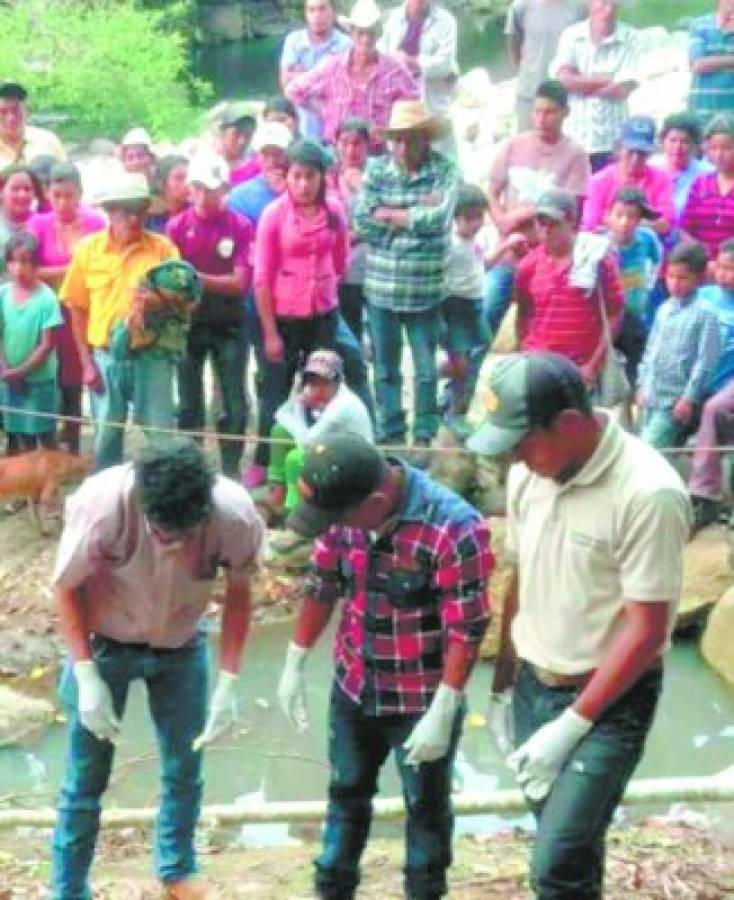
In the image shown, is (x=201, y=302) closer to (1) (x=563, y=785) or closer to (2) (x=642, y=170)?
(2) (x=642, y=170)

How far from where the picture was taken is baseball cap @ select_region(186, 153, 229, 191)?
26.4 ft

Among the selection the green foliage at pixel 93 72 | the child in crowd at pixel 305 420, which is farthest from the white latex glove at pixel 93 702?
the green foliage at pixel 93 72

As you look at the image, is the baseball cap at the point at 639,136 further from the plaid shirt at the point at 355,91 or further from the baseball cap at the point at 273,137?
the baseball cap at the point at 273,137

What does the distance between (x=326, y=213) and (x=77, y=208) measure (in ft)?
4.38

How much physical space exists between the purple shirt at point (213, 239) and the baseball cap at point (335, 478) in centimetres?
422

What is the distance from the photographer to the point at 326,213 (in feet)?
26.2

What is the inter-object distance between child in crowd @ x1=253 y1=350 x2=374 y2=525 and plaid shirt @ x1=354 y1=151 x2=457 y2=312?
1.87ft

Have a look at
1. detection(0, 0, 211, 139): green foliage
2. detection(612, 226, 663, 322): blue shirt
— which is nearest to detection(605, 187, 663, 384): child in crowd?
detection(612, 226, 663, 322): blue shirt

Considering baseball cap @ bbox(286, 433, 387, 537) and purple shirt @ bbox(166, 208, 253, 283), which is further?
purple shirt @ bbox(166, 208, 253, 283)

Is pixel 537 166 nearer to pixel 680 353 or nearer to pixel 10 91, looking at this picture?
pixel 680 353

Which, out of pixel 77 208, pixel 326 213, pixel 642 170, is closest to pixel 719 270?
pixel 642 170

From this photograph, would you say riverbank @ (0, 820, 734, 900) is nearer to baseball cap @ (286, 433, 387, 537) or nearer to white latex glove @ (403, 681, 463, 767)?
white latex glove @ (403, 681, 463, 767)

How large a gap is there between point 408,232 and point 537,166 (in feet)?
4.85

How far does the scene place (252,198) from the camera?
8500 millimetres
